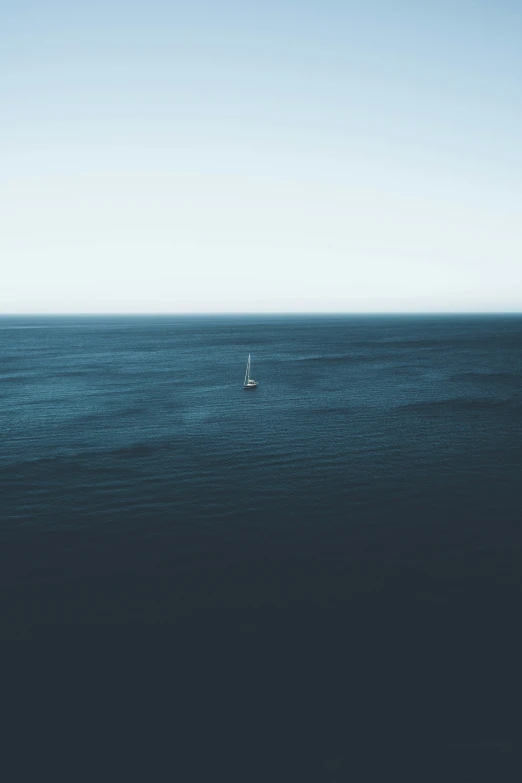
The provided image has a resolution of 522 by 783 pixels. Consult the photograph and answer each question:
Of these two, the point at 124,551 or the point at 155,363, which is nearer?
the point at 124,551

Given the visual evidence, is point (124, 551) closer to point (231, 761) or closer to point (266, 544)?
point (266, 544)

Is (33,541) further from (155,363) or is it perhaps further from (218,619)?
(155,363)

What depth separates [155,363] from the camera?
156 meters

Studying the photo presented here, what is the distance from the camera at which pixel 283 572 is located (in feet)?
120

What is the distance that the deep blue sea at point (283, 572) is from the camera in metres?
24.3

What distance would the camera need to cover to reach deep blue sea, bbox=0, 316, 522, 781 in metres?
24.3

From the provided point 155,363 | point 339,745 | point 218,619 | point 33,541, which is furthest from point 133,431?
point 155,363

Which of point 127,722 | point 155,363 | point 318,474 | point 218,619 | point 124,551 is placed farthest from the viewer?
point 155,363

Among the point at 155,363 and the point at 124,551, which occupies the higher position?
the point at 155,363

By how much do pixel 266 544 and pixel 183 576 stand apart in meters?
8.30

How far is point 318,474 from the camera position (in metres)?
55.8

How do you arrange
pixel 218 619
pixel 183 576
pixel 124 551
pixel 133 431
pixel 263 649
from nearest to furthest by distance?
pixel 263 649 → pixel 218 619 → pixel 183 576 → pixel 124 551 → pixel 133 431

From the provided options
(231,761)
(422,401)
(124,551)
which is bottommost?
(231,761)

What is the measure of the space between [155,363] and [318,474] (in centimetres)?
11154
